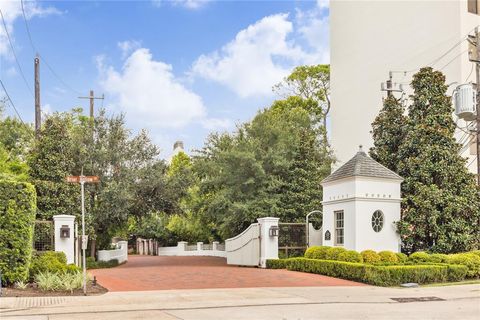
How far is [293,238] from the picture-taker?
968 inches

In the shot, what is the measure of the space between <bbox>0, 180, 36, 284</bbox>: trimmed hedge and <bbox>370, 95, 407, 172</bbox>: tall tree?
581 inches

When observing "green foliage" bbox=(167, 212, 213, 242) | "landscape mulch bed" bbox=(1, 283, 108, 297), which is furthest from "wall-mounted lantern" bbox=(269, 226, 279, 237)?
"green foliage" bbox=(167, 212, 213, 242)

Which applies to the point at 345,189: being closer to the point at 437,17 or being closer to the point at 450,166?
the point at 450,166

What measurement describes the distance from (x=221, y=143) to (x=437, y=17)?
13.8m

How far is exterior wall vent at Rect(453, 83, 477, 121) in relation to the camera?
76.9ft

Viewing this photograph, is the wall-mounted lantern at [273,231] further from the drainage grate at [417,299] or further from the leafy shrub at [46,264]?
the drainage grate at [417,299]

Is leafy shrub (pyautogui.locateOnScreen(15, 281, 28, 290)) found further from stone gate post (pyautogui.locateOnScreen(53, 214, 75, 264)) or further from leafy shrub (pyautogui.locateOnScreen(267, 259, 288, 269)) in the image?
leafy shrub (pyautogui.locateOnScreen(267, 259, 288, 269))

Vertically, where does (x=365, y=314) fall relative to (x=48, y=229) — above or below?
below

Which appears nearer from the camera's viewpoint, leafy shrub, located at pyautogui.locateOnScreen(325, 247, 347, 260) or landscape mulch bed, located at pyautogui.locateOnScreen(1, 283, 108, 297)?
landscape mulch bed, located at pyautogui.locateOnScreen(1, 283, 108, 297)

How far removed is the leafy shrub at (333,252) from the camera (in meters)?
20.3

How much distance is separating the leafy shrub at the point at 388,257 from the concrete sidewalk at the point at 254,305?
10.4 feet

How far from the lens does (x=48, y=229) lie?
20219 mm

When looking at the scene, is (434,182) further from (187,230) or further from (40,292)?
(187,230)

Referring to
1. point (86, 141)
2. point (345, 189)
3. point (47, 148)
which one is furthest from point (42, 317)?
point (86, 141)
